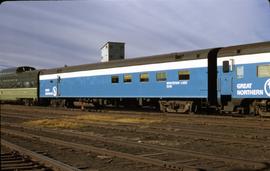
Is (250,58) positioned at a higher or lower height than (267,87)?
higher

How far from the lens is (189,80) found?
76.0ft

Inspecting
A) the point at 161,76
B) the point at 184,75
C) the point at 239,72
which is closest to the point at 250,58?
the point at 239,72

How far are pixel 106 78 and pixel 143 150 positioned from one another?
62.6 feet

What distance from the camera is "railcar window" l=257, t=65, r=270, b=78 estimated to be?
756 inches

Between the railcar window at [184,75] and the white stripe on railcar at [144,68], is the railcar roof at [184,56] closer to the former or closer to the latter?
the white stripe on railcar at [144,68]

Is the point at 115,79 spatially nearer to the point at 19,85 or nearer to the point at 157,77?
the point at 157,77

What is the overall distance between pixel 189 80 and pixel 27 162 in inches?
591

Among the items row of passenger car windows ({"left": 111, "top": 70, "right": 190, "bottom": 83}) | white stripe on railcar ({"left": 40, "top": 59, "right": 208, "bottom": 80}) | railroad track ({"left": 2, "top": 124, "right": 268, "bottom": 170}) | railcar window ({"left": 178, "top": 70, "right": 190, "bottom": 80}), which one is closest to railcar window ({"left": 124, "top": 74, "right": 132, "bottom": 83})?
row of passenger car windows ({"left": 111, "top": 70, "right": 190, "bottom": 83})

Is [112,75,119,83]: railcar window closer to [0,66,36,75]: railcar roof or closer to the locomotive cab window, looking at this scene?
the locomotive cab window

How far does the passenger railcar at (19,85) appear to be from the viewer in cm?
4144

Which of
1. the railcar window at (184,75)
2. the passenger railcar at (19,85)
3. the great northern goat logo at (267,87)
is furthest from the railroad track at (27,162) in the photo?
the passenger railcar at (19,85)

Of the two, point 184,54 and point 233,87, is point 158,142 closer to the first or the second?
point 233,87

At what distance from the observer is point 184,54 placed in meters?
24.0

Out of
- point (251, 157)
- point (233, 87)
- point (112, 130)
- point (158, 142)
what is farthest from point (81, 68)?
point (251, 157)
